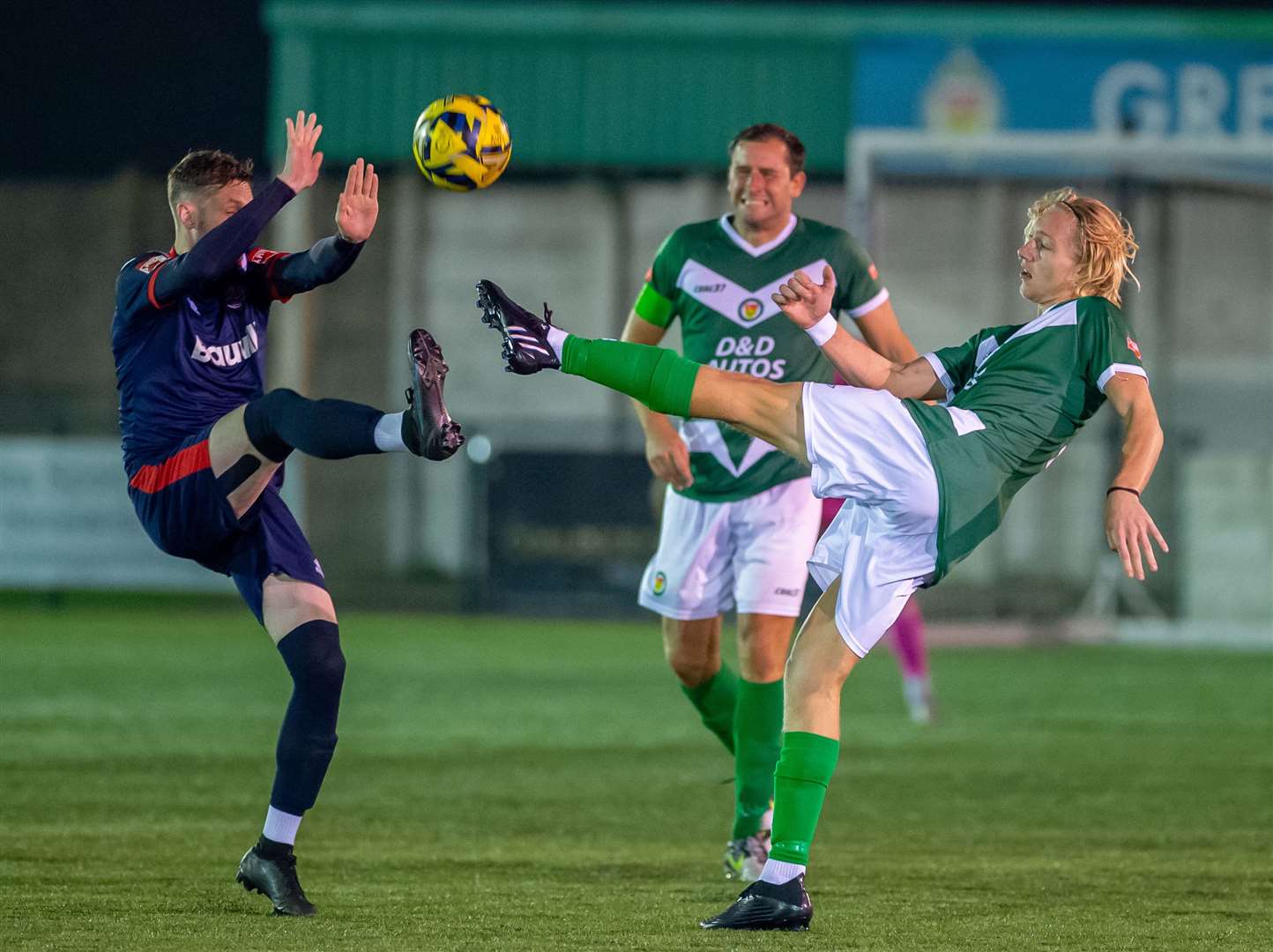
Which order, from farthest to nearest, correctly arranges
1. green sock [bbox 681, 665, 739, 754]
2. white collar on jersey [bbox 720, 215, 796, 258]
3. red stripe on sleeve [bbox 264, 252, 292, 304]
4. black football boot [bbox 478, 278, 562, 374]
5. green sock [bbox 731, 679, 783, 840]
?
green sock [bbox 681, 665, 739, 754] → white collar on jersey [bbox 720, 215, 796, 258] → green sock [bbox 731, 679, 783, 840] → red stripe on sleeve [bbox 264, 252, 292, 304] → black football boot [bbox 478, 278, 562, 374]

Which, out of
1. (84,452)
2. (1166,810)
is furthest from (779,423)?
(84,452)

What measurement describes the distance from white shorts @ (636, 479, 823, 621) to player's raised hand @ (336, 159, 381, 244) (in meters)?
1.79

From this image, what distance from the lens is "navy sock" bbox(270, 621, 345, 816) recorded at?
16.4ft

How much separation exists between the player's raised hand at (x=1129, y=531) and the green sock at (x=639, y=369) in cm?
113

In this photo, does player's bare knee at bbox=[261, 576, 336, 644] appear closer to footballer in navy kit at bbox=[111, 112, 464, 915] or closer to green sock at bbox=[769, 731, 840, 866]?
footballer in navy kit at bbox=[111, 112, 464, 915]

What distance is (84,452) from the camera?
17844 millimetres

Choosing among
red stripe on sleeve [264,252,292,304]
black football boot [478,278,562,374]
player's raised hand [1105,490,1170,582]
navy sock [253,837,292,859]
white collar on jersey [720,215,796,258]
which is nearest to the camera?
player's raised hand [1105,490,1170,582]

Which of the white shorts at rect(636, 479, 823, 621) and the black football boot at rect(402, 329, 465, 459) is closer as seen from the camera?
the black football boot at rect(402, 329, 465, 459)

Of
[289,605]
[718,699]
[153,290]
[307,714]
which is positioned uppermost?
[153,290]

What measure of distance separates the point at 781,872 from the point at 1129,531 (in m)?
1.27

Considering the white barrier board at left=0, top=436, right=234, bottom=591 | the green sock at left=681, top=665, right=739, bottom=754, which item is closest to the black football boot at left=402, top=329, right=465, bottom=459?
the green sock at left=681, top=665, right=739, bottom=754

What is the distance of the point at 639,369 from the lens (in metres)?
4.76

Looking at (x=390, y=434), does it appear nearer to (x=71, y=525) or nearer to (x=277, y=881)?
(x=277, y=881)

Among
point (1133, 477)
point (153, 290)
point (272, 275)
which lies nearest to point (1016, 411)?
point (1133, 477)
